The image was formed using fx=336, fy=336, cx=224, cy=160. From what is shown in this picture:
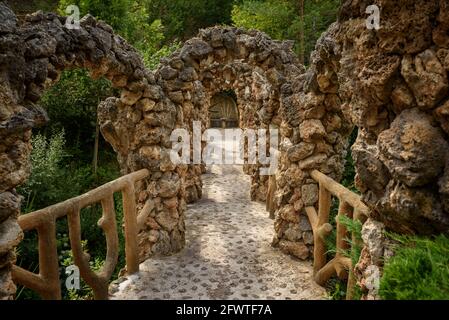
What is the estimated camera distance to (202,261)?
5.24 metres

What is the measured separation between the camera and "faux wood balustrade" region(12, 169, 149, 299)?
9.64 ft

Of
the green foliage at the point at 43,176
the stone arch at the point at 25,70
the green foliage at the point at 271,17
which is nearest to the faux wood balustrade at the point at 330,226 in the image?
the stone arch at the point at 25,70

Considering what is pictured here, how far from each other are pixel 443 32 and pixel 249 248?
4.61 metres

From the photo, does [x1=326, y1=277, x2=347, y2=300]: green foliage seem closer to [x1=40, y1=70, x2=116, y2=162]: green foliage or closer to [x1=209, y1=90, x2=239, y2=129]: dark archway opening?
[x1=40, y1=70, x2=116, y2=162]: green foliage

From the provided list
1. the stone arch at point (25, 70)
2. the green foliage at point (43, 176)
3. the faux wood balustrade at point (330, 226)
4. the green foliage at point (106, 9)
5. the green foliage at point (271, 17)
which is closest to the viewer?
the stone arch at point (25, 70)

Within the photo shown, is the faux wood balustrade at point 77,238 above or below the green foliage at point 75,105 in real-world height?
below

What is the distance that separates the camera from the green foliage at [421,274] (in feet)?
5.01

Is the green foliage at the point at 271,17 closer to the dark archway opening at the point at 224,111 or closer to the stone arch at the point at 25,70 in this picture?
the stone arch at the point at 25,70

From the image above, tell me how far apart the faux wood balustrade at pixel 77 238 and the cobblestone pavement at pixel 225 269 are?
376mm

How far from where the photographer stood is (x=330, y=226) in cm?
429

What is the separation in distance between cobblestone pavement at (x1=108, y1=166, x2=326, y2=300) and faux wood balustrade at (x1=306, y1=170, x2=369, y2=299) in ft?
1.01

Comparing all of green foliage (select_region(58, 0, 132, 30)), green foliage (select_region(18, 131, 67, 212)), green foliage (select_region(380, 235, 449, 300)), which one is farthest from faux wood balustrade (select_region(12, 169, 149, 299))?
green foliage (select_region(58, 0, 132, 30))
